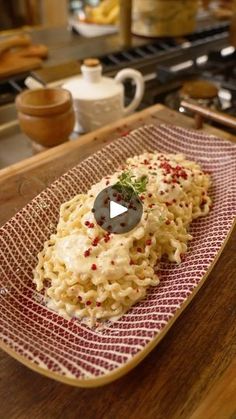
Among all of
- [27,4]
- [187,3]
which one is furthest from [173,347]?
[27,4]

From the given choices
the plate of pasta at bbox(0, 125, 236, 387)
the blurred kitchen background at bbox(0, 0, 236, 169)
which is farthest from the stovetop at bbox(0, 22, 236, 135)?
the plate of pasta at bbox(0, 125, 236, 387)

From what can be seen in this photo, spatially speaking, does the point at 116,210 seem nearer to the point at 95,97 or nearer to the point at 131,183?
the point at 131,183

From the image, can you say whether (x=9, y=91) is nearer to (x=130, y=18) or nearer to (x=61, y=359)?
(x=130, y=18)

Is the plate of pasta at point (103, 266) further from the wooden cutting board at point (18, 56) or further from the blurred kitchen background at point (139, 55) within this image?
the wooden cutting board at point (18, 56)

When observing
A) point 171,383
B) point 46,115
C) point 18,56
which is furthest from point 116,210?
point 18,56
